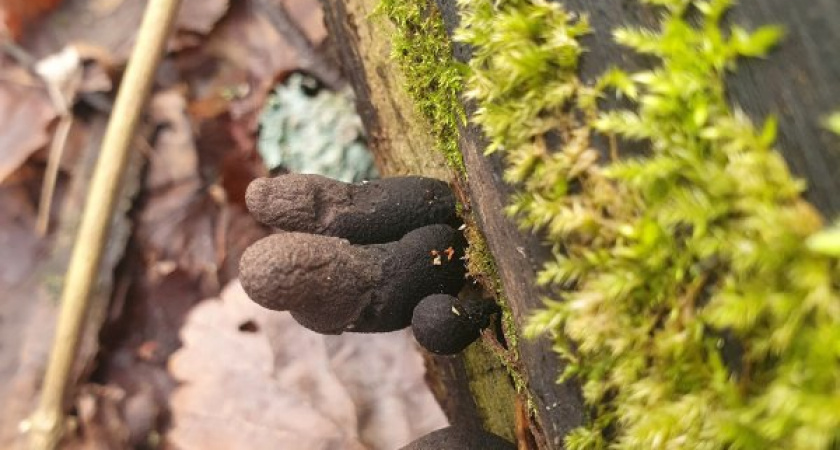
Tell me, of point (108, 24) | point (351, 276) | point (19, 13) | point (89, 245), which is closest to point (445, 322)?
point (351, 276)

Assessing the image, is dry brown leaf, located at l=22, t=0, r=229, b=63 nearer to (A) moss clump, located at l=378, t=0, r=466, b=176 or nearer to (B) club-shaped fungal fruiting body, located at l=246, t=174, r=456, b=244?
(A) moss clump, located at l=378, t=0, r=466, b=176

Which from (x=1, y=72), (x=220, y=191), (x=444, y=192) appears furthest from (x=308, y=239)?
(x=1, y=72)

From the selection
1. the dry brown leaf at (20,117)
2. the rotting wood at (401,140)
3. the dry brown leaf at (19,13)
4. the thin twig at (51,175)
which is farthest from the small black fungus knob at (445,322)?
the dry brown leaf at (19,13)

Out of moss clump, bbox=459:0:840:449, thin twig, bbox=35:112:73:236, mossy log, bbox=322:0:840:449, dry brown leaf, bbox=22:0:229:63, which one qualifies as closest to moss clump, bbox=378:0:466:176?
mossy log, bbox=322:0:840:449

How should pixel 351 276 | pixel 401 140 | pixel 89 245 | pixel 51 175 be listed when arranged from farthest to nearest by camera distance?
pixel 51 175
pixel 89 245
pixel 401 140
pixel 351 276

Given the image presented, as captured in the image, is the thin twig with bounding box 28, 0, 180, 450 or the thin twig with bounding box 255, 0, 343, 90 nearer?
the thin twig with bounding box 28, 0, 180, 450

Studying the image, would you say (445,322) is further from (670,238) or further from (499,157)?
(670,238)
